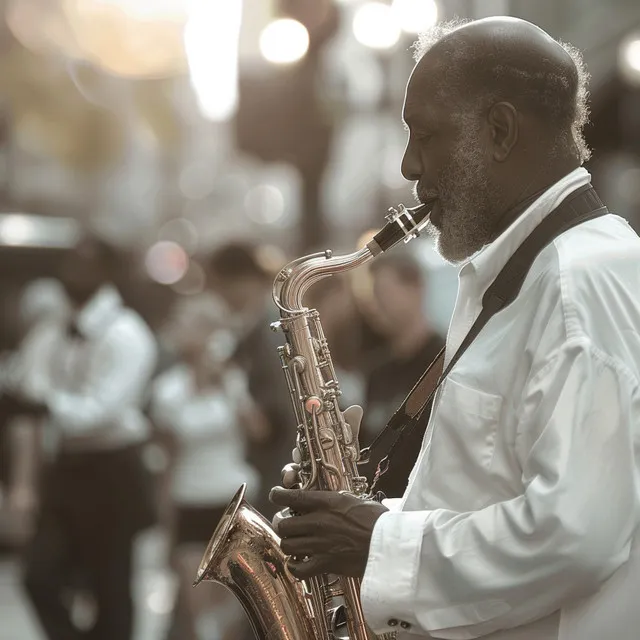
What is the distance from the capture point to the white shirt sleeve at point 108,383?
6.23 meters

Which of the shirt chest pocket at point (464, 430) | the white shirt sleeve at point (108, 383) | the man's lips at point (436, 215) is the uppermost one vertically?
the white shirt sleeve at point (108, 383)

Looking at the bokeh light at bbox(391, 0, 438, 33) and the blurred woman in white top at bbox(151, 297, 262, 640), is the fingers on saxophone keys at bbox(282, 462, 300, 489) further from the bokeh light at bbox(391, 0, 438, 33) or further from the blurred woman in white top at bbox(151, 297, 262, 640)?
the bokeh light at bbox(391, 0, 438, 33)

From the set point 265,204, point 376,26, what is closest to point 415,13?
point 376,26

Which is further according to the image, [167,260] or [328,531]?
[167,260]

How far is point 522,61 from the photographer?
2.35 meters

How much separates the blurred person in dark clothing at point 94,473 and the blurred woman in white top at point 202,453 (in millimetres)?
220

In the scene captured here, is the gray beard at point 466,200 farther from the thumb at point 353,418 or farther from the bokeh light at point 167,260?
the bokeh light at point 167,260

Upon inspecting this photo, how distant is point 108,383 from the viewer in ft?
21.0

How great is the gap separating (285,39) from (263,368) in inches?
208

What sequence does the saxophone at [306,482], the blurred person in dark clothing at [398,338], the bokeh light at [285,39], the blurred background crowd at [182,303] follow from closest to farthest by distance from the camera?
the saxophone at [306,482] → the blurred person in dark clothing at [398,338] → the blurred background crowd at [182,303] → the bokeh light at [285,39]

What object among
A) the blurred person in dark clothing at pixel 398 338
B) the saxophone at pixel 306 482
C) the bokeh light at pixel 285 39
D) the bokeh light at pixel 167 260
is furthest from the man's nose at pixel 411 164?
the bokeh light at pixel 167 260

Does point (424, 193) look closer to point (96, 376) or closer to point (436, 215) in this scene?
point (436, 215)

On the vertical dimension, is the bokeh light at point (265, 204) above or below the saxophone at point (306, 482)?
above

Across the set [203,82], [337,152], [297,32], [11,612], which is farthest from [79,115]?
[11,612]
